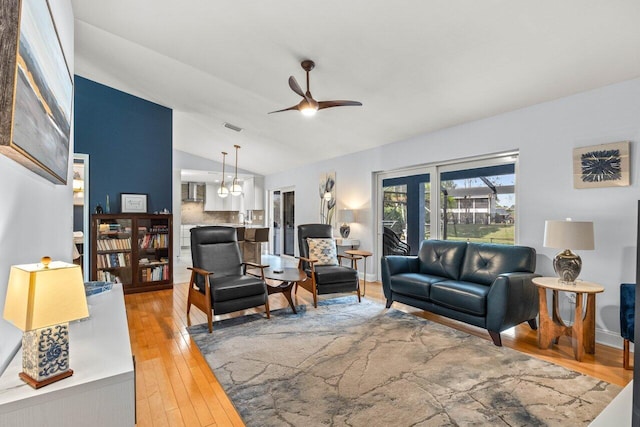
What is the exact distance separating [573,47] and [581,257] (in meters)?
2.00

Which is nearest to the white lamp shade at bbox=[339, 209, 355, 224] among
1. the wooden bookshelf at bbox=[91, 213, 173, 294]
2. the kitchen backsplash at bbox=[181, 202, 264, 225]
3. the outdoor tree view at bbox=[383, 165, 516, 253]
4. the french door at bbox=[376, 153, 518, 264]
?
the french door at bbox=[376, 153, 518, 264]

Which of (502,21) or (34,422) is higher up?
(502,21)

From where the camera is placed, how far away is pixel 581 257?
10.8ft

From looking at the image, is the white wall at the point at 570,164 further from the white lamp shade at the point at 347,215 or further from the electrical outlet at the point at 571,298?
the white lamp shade at the point at 347,215

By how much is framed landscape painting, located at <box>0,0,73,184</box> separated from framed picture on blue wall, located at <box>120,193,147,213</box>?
372cm

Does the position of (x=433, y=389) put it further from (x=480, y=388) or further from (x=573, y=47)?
(x=573, y=47)

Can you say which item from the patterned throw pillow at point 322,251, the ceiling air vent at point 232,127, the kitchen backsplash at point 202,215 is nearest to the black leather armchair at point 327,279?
the patterned throw pillow at point 322,251

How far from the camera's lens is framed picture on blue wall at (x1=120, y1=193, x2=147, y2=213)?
5.40 metres

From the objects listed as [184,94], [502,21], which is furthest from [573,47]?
[184,94]

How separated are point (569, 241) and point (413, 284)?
158 cm

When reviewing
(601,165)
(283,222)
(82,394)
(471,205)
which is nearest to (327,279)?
(471,205)

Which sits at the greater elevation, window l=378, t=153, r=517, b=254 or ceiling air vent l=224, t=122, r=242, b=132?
ceiling air vent l=224, t=122, r=242, b=132

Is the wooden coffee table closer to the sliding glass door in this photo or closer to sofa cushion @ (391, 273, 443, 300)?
sofa cushion @ (391, 273, 443, 300)

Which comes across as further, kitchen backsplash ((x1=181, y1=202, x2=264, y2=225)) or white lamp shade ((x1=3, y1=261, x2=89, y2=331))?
kitchen backsplash ((x1=181, y1=202, x2=264, y2=225))
